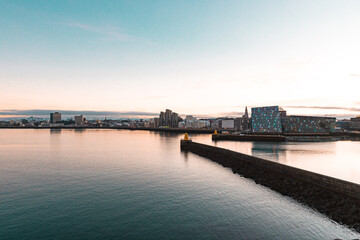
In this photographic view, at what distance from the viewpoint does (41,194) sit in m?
25.3

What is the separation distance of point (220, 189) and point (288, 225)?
34.4 ft

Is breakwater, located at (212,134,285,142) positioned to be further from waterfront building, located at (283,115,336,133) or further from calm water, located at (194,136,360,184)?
waterfront building, located at (283,115,336,133)

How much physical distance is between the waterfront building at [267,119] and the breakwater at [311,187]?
12946 centimetres

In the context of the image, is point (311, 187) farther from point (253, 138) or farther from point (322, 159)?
point (253, 138)

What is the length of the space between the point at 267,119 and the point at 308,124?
171ft

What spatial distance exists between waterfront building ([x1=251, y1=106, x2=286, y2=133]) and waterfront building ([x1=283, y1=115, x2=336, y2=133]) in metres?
34.8

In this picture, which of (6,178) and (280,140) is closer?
(6,178)

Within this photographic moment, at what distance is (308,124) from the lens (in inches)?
7549

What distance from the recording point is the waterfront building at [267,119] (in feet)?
524

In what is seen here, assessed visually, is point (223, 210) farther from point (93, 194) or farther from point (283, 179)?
point (93, 194)

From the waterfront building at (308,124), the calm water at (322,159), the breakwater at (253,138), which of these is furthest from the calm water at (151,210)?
the waterfront building at (308,124)

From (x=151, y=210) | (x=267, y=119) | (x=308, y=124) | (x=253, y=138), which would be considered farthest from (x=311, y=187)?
(x=308, y=124)

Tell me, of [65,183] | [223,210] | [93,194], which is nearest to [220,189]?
[223,210]

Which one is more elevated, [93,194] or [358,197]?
[358,197]
